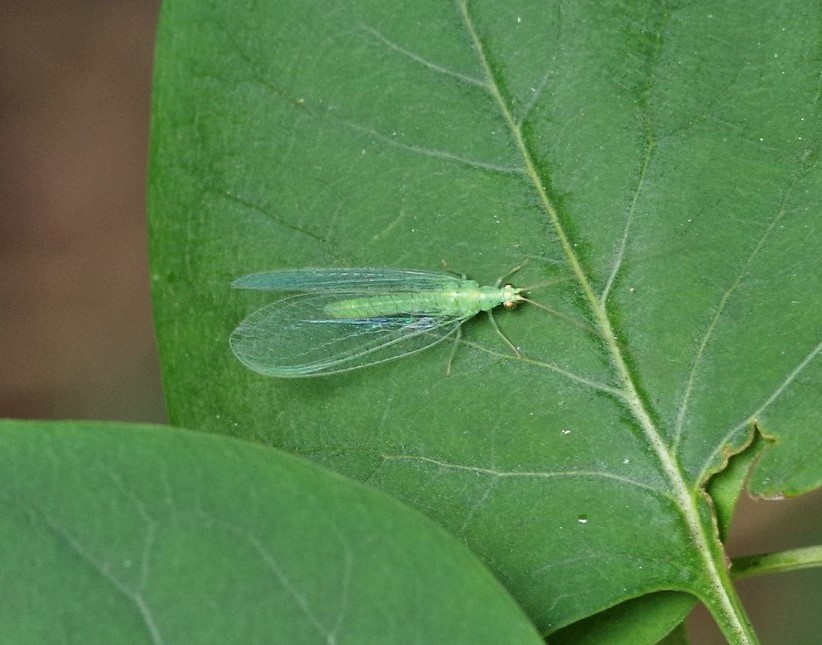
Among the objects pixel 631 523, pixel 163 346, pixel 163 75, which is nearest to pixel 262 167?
pixel 163 75

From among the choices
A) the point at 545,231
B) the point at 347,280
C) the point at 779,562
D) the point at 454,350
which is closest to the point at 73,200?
the point at 347,280

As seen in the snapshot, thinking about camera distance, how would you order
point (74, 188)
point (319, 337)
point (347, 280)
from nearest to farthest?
point (347, 280), point (319, 337), point (74, 188)

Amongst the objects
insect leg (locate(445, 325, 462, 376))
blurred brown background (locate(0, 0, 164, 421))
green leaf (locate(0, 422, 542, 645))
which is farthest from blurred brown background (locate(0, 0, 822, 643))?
green leaf (locate(0, 422, 542, 645))

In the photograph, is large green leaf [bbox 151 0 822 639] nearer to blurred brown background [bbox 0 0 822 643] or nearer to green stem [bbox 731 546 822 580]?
green stem [bbox 731 546 822 580]

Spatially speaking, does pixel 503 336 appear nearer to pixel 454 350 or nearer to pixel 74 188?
pixel 454 350

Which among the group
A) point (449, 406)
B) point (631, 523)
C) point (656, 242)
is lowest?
point (631, 523)

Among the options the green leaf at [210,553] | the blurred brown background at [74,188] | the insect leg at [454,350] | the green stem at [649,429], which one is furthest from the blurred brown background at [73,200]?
the green leaf at [210,553]

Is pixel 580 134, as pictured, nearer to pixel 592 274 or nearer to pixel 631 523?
pixel 592 274
